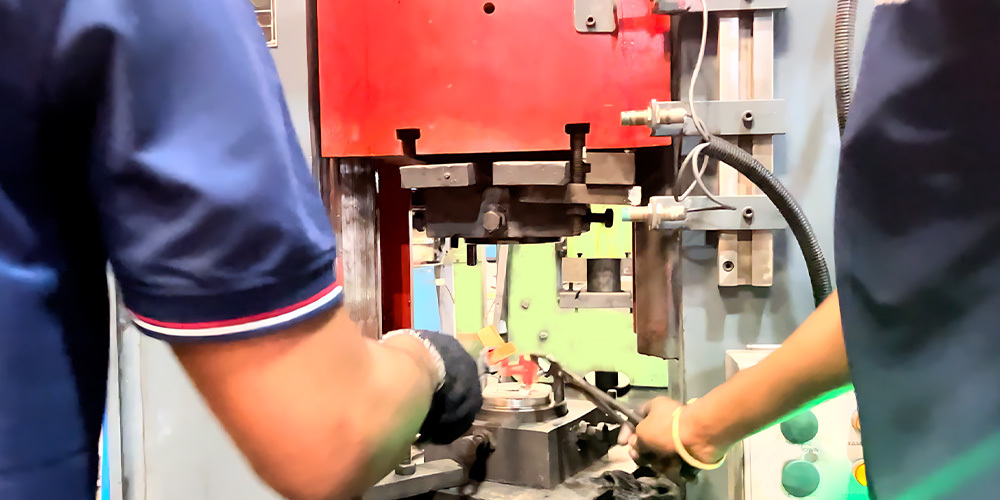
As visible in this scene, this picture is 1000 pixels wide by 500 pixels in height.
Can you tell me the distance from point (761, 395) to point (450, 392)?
1.08 feet

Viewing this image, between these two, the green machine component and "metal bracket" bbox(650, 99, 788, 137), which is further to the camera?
the green machine component

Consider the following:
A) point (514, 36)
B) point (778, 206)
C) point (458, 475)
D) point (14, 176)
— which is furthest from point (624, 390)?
point (14, 176)

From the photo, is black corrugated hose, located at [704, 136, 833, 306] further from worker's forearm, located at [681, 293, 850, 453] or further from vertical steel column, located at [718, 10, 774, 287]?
worker's forearm, located at [681, 293, 850, 453]

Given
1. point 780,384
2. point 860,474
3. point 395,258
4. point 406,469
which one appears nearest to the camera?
point 780,384

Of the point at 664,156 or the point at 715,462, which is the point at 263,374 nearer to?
the point at 715,462

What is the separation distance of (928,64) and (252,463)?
0.49m

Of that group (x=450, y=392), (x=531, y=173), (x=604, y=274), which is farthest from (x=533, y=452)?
(x=604, y=274)

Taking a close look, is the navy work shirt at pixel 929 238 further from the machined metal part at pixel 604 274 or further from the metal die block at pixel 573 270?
the metal die block at pixel 573 270

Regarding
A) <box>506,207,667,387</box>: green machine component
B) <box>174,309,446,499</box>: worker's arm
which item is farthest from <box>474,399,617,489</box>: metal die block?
<box>506,207,667,387</box>: green machine component

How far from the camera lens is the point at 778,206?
0.78 metres

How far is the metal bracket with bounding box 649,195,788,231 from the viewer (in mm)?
830

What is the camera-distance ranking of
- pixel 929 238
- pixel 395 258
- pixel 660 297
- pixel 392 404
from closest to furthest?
pixel 929 238 → pixel 392 404 → pixel 660 297 → pixel 395 258

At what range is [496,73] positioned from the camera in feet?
2.91

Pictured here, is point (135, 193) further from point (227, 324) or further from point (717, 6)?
point (717, 6)
